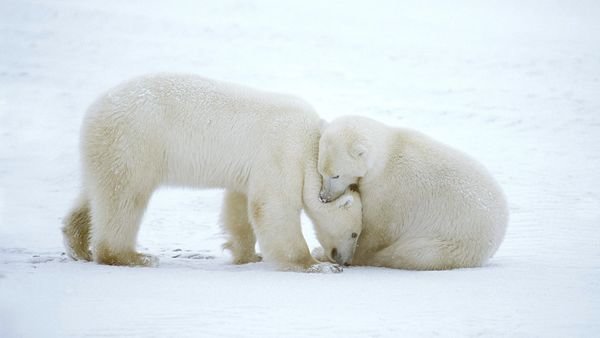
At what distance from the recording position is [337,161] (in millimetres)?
5617

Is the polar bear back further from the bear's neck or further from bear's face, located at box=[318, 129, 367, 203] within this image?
the bear's neck

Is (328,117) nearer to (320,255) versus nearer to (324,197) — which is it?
(320,255)

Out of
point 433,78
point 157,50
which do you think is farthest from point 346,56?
point 157,50

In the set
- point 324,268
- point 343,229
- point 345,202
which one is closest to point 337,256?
point 343,229

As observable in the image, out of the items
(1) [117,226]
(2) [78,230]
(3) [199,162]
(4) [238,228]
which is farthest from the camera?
(4) [238,228]

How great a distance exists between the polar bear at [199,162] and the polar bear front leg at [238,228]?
1.02ft

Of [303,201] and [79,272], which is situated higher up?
[303,201]

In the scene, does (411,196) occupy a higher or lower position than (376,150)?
lower

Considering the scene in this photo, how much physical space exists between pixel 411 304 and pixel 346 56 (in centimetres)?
1473

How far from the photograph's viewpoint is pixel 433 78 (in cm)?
1666

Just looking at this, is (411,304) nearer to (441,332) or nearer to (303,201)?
(441,332)

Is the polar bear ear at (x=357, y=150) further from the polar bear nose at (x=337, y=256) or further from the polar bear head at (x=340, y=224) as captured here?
the polar bear nose at (x=337, y=256)

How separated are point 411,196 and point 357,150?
670mm

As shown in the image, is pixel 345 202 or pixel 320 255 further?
pixel 320 255
